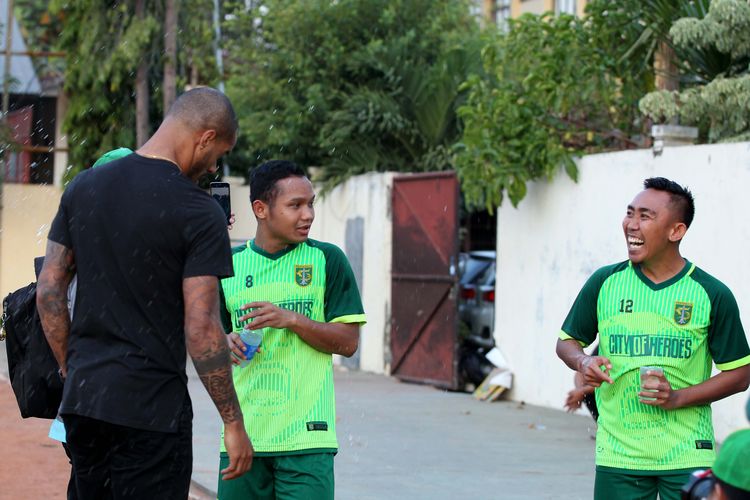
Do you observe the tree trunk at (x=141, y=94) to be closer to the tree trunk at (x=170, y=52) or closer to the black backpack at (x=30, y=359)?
the tree trunk at (x=170, y=52)

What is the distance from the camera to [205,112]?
4051 mm

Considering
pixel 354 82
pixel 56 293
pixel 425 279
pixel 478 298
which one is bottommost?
pixel 478 298

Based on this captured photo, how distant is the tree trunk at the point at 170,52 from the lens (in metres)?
19.8

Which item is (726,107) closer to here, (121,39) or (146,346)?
(146,346)

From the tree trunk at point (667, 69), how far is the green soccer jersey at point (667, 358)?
7752 millimetres

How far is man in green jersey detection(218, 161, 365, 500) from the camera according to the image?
15.8 feet

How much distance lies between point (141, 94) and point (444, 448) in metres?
12.6

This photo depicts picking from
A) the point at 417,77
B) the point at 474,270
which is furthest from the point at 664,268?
the point at 417,77

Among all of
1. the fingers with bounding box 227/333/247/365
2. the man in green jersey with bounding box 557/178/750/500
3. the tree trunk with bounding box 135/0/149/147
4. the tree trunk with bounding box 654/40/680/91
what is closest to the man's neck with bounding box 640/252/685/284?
the man in green jersey with bounding box 557/178/750/500

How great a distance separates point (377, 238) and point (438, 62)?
10.6 ft

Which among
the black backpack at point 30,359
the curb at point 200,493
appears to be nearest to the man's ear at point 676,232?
the black backpack at point 30,359

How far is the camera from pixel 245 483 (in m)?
4.82

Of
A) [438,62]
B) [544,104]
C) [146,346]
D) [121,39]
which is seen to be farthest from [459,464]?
[121,39]

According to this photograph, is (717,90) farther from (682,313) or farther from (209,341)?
(209,341)
